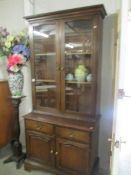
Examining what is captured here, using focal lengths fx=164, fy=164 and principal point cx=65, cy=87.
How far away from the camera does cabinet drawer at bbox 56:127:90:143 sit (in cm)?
184

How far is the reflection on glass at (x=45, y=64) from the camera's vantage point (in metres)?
2.14

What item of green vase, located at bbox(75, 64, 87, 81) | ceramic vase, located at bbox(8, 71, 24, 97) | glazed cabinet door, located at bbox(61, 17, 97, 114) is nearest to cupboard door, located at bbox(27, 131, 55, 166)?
glazed cabinet door, located at bbox(61, 17, 97, 114)

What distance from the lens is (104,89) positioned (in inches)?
86.6

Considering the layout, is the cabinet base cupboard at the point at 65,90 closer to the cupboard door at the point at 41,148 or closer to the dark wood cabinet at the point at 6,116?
the cupboard door at the point at 41,148

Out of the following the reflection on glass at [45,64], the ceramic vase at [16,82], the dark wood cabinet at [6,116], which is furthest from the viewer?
the dark wood cabinet at [6,116]

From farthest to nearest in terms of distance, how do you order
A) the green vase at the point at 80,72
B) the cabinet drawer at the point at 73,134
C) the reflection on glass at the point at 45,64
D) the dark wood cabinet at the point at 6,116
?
the dark wood cabinet at the point at 6,116 → the reflection on glass at the point at 45,64 → the green vase at the point at 80,72 → the cabinet drawer at the point at 73,134

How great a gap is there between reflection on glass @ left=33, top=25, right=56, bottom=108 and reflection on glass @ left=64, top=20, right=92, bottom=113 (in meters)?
0.20

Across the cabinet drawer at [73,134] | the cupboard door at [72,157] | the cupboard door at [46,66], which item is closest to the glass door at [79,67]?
the cupboard door at [46,66]

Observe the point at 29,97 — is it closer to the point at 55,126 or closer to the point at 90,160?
the point at 55,126

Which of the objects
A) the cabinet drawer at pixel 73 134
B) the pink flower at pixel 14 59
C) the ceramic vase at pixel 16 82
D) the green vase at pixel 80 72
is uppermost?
the pink flower at pixel 14 59

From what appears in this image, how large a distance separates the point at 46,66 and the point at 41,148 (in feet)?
3.62

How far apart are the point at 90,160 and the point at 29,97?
1376 millimetres

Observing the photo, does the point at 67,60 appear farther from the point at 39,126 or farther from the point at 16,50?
the point at 39,126

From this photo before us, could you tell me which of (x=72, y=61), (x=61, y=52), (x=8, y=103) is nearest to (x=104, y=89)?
(x=72, y=61)
